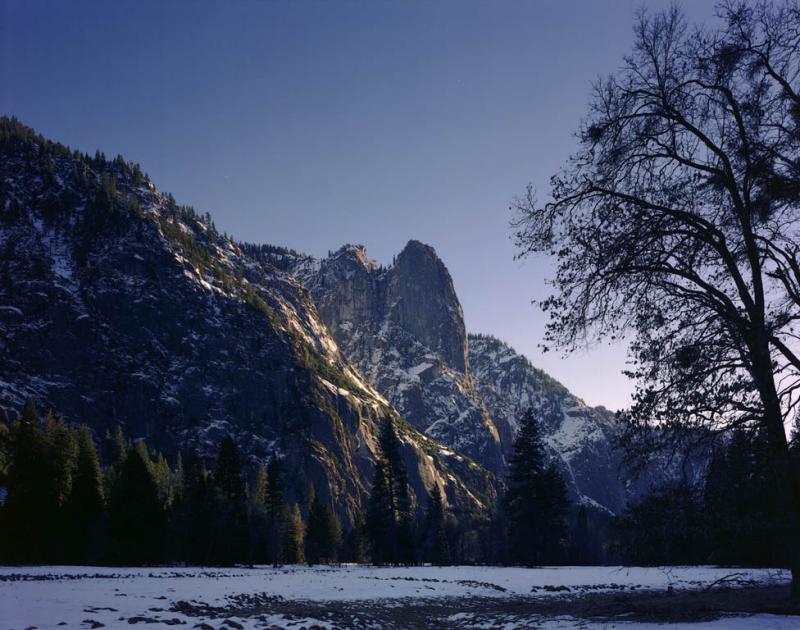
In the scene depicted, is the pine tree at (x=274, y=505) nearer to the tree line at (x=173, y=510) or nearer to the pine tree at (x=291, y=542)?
the tree line at (x=173, y=510)

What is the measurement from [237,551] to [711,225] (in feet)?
214

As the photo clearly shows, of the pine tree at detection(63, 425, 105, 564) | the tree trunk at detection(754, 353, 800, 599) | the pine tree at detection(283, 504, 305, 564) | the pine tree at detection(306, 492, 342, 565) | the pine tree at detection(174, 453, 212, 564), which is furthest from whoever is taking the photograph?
the pine tree at detection(283, 504, 305, 564)

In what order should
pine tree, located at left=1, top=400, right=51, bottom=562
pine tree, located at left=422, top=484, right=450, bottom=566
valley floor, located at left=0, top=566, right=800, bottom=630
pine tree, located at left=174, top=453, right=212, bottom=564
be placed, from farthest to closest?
pine tree, located at left=422, top=484, right=450, bottom=566 < pine tree, located at left=174, top=453, right=212, bottom=564 < pine tree, located at left=1, top=400, right=51, bottom=562 < valley floor, located at left=0, top=566, right=800, bottom=630

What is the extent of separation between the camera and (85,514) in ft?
190

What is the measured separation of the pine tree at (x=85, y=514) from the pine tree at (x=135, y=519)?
5.78 feet

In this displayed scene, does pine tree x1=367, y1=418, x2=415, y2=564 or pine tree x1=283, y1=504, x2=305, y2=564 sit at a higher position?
pine tree x1=367, y1=418, x2=415, y2=564

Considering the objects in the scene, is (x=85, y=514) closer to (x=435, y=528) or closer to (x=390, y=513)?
(x=390, y=513)

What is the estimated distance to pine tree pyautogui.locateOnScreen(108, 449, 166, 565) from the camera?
57.1 m

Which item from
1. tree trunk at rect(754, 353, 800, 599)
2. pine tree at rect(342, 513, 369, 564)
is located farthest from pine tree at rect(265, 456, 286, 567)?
tree trunk at rect(754, 353, 800, 599)

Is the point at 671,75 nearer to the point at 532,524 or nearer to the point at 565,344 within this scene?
the point at 565,344

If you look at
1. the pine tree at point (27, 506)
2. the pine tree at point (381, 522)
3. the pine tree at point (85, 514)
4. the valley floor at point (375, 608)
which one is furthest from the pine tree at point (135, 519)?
the valley floor at point (375, 608)

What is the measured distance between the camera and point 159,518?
6066 centimetres

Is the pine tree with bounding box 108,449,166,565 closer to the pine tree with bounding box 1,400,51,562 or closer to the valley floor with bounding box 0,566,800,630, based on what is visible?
the pine tree with bounding box 1,400,51,562

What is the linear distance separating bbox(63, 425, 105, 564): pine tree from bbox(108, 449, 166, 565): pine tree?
1.76 meters
